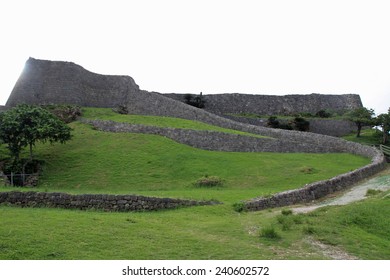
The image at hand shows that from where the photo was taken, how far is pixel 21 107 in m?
30.4

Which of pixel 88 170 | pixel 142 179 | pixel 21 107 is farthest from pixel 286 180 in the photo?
pixel 21 107

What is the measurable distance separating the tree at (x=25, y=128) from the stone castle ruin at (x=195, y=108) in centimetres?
876

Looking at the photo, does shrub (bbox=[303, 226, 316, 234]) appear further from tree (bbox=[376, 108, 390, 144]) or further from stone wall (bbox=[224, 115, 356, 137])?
stone wall (bbox=[224, 115, 356, 137])

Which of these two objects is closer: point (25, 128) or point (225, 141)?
point (25, 128)

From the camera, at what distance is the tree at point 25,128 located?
28.1 meters

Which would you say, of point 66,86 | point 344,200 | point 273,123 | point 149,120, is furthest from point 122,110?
point 344,200

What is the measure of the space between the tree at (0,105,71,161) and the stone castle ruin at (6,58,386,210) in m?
8.76

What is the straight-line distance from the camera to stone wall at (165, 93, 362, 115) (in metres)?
64.6

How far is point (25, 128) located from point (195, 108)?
2307 cm

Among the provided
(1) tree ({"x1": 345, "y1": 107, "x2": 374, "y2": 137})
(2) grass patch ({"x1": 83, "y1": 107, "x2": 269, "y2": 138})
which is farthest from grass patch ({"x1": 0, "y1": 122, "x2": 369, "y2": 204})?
(1) tree ({"x1": 345, "y1": 107, "x2": 374, "y2": 137})

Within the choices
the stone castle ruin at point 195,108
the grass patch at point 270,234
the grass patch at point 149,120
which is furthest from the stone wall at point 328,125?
the grass patch at point 270,234

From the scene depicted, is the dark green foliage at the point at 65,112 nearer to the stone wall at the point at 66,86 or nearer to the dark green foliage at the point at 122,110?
the stone wall at the point at 66,86

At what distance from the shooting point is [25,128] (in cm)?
2822

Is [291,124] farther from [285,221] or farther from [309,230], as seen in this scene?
[309,230]
